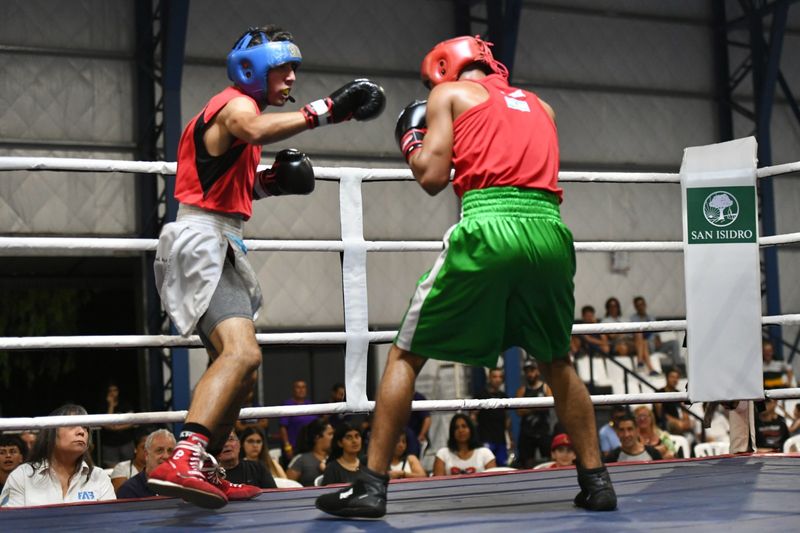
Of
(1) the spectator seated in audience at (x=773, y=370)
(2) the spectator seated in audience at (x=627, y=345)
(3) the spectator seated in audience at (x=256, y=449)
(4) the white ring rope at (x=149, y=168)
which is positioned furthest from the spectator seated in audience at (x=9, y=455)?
(2) the spectator seated in audience at (x=627, y=345)

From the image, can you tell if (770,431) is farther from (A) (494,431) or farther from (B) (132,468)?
(B) (132,468)

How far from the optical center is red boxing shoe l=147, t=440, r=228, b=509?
2367mm

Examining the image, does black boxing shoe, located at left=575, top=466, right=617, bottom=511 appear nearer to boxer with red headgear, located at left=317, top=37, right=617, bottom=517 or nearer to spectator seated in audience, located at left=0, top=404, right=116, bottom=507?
boxer with red headgear, located at left=317, top=37, right=617, bottom=517

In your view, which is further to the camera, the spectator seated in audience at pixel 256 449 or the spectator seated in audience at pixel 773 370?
the spectator seated in audience at pixel 773 370

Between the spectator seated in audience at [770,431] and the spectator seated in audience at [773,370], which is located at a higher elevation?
the spectator seated in audience at [773,370]

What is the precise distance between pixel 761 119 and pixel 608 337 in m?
3.06

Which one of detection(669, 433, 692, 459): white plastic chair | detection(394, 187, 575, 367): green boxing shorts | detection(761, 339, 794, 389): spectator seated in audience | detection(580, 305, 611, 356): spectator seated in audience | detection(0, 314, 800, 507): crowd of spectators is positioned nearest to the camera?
detection(394, 187, 575, 367): green boxing shorts

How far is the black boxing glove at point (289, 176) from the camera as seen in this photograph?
2.95 metres

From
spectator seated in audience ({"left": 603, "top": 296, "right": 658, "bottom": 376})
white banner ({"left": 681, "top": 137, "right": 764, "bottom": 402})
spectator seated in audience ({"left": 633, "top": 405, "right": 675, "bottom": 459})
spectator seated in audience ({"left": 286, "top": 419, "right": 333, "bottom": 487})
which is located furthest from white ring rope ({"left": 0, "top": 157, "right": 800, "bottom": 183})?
spectator seated in audience ({"left": 603, "top": 296, "right": 658, "bottom": 376})

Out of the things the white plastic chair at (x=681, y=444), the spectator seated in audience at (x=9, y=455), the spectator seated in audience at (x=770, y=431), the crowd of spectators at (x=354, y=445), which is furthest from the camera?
the white plastic chair at (x=681, y=444)

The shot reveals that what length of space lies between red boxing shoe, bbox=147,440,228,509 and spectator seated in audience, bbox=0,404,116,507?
137 cm

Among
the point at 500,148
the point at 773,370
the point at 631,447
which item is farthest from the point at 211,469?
the point at 773,370

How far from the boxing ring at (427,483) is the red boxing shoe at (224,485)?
53 mm

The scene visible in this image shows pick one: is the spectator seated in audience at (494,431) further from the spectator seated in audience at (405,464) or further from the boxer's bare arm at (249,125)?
the boxer's bare arm at (249,125)
